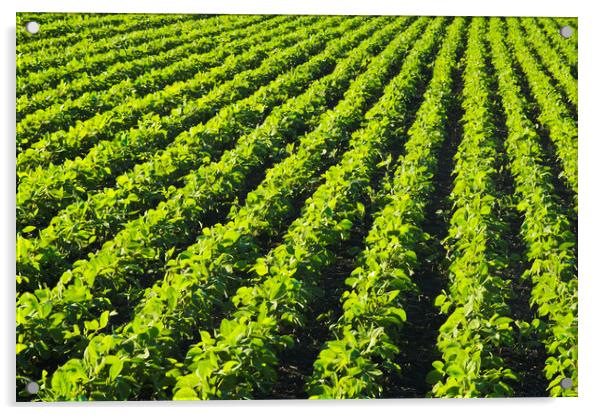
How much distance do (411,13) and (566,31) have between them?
1.11m

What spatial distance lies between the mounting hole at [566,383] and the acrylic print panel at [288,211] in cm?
2

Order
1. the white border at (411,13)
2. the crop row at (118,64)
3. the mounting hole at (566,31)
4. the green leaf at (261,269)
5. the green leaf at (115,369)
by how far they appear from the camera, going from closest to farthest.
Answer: the green leaf at (115,369)
the white border at (411,13)
the green leaf at (261,269)
the mounting hole at (566,31)
the crop row at (118,64)

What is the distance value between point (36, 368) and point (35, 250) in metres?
0.71

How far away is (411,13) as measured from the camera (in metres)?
4.81

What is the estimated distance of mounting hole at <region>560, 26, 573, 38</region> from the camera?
4918 millimetres

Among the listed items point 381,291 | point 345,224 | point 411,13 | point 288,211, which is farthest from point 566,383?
point 411,13

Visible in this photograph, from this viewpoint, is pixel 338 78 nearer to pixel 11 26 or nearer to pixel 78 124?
pixel 78 124

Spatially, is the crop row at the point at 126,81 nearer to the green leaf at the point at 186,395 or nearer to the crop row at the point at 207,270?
the crop row at the point at 207,270

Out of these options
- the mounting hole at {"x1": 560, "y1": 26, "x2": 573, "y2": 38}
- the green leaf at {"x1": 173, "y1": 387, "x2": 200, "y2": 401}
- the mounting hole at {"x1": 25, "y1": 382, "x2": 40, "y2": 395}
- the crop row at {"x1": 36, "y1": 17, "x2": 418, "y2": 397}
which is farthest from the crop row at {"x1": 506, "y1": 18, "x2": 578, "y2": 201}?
the mounting hole at {"x1": 25, "y1": 382, "x2": 40, "y2": 395}

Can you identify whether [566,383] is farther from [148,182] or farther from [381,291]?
[148,182]

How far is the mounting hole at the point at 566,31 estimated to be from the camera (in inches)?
194

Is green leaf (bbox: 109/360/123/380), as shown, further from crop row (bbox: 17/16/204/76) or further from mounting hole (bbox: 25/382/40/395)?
crop row (bbox: 17/16/204/76)

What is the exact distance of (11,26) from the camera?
14.6 ft

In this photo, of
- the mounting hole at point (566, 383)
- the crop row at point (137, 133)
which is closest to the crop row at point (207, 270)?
the crop row at point (137, 133)
